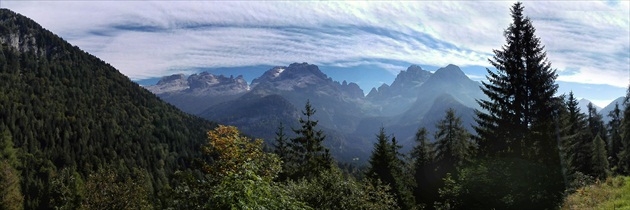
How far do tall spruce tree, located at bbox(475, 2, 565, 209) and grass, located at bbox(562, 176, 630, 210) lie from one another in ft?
19.5

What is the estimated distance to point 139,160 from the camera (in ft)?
614

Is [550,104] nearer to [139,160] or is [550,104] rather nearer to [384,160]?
[384,160]

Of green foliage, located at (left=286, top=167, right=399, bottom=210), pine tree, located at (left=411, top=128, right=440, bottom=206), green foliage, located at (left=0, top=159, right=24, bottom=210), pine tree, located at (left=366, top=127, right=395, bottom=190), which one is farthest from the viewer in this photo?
green foliage, located at (left=0, top=159, right=24, bottom=210)

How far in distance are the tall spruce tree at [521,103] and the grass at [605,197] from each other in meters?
5.95

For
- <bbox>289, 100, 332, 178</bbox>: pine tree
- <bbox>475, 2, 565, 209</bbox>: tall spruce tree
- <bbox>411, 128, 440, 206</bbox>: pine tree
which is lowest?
<bbox>411, 128, 440, 206</bbox>: pine tree

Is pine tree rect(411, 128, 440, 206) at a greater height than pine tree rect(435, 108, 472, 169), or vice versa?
pine tree rect(435, 108, 472, 169)

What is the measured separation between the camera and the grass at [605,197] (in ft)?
42.8

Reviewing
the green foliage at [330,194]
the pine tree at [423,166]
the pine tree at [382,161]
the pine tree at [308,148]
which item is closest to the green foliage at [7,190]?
the pine tree at [308,148]

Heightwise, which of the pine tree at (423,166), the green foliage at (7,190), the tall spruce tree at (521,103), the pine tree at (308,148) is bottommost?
the green foliage at (7,190)

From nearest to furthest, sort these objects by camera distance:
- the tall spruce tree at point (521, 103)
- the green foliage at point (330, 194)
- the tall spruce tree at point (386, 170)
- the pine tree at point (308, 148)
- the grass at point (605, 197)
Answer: the grass at point (605, 197) → the green foliage at point (330, 194) → the tall spruce tree at point (521, 103) → the tall spruce tree at point (386, 170) → the pine tree at point (308, 148)

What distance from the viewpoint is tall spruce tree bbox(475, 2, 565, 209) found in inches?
943

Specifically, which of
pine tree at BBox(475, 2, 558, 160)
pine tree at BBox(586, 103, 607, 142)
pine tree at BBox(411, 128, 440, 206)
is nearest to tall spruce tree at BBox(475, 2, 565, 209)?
pine tree at BBox(475, 2, 558, 160)

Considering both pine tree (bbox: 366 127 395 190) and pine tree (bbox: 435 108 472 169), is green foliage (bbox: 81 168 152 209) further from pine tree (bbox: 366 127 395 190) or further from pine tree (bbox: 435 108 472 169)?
pine tree (bbox: 435 108 472 169)

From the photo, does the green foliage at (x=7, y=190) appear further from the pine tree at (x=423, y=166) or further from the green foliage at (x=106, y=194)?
the pine tree at (x=423, y=166)
